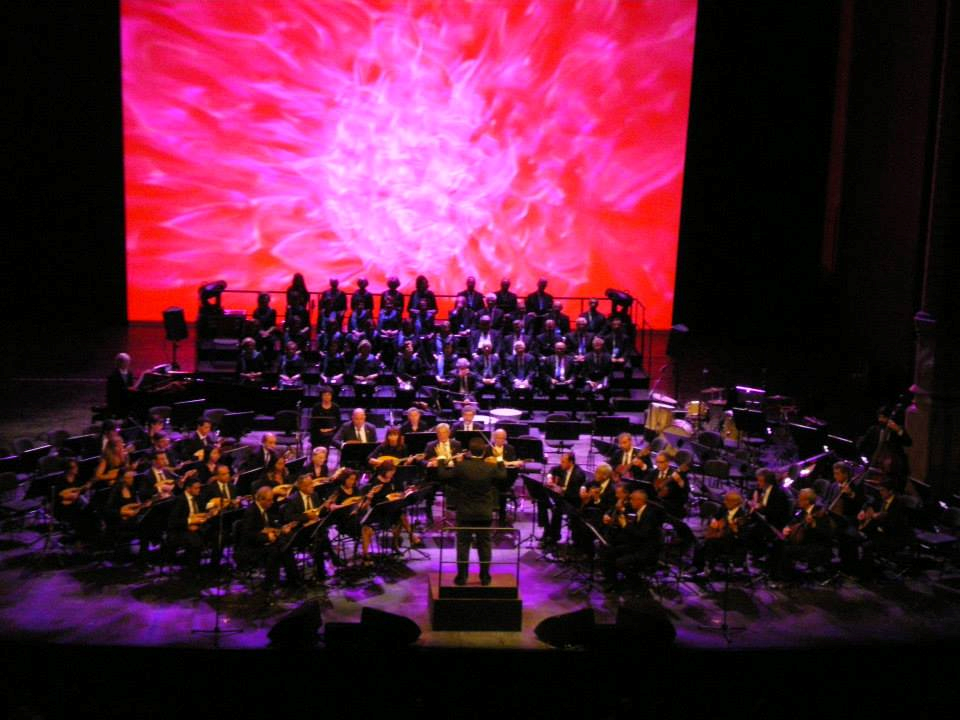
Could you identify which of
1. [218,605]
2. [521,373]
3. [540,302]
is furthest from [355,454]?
[540,302]

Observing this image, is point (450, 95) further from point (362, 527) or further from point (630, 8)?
point (362, 527)

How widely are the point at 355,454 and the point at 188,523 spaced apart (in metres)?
2.02

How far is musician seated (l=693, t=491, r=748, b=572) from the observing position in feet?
32.3

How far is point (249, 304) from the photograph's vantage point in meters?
18.4

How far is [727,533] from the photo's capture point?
32.3 ft

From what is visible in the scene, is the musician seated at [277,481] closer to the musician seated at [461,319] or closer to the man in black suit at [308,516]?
the man in black suit at [308,516]

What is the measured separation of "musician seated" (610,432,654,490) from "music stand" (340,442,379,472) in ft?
8.88

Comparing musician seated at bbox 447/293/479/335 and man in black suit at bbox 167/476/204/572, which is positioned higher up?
musician seated at bbox 447/293/479/335

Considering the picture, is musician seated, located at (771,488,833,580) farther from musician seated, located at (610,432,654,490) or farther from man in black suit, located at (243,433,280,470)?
man in black suit, located at (243,433,280,470)

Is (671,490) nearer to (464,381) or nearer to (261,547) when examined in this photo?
(261,547)

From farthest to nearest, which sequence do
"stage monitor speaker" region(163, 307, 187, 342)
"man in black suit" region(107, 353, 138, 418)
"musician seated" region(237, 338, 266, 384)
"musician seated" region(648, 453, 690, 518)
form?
"stage monitor speaker" region(163, 307, 187, 342), "musician seated" region(237, 338, 266, 384), "man in black suit" region(107, 353, 138, 418), "musician seated" region(648, 453, 690, 518)

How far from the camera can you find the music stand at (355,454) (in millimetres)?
10952

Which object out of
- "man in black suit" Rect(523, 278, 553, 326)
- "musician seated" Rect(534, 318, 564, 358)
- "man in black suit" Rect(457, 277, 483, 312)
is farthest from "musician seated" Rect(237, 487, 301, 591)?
"man in black suit" Rect(523, 278, 553, 326)

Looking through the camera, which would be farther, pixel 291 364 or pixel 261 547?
pixel 291 364
